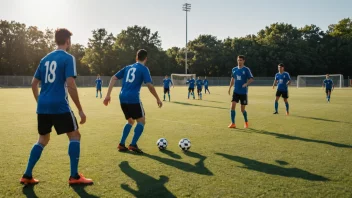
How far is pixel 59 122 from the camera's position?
426cm

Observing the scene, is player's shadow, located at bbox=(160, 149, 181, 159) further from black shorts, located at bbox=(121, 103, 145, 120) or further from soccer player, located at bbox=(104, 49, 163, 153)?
black shorts, located at bbox=(121, 103, 145, 120)

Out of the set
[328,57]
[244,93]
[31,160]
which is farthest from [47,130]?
[328,57]

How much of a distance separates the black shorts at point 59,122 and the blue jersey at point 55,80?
62 mm

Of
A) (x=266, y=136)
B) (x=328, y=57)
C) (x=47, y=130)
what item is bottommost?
(x=266, y=136)

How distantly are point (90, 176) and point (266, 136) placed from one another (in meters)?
5.24

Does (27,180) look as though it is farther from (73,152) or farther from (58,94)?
(58,94)

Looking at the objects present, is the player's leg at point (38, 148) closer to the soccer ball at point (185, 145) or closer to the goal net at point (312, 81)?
the soccer ball at point (185, 145)

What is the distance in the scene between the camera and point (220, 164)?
548 centimetres

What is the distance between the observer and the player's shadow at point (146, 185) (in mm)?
4050

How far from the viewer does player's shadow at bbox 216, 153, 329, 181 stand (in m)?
4.73

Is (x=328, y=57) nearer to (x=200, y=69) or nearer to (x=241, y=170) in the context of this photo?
(x=200, y=69)

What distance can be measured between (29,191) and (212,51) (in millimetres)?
74405

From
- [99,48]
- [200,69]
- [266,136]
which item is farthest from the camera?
[200,69]

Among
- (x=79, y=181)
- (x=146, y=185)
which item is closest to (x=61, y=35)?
(x=79, y=181)
